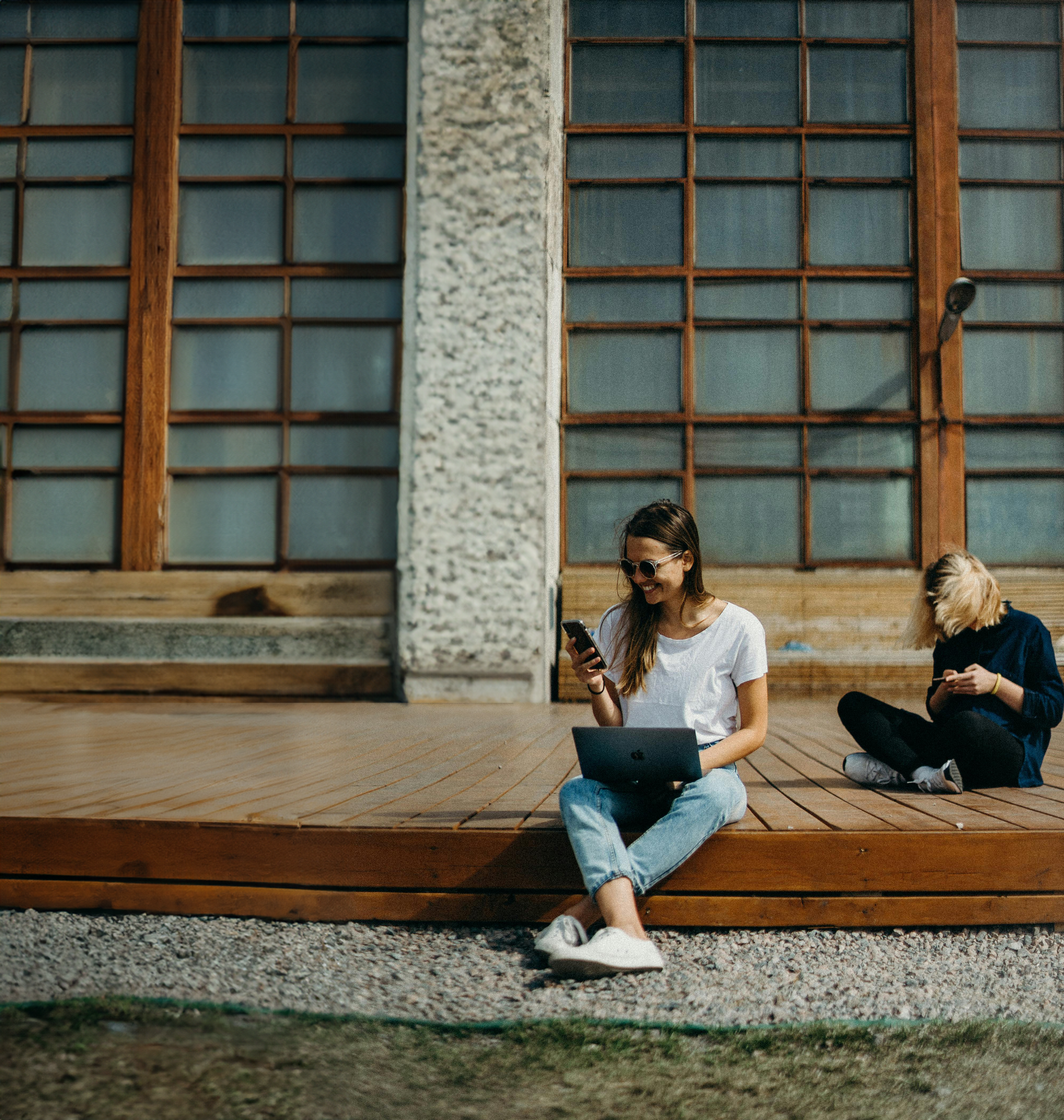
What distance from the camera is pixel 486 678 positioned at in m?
5.53

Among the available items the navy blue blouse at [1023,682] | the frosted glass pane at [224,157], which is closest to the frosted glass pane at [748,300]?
the frosted glass pane at [224,157]

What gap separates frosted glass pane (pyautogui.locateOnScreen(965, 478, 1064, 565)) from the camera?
5945mm

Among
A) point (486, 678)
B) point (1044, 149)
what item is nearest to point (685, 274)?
point (1044, 149)

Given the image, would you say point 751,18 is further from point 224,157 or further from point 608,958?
point 608,958

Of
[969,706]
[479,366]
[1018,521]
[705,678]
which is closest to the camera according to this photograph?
[705,678]

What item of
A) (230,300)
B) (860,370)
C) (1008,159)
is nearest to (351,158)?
(230,300)

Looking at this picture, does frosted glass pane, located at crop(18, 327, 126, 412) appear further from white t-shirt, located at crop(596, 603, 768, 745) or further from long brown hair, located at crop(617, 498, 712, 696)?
white t-shirt, located at crop(596, 603, 768, 745)

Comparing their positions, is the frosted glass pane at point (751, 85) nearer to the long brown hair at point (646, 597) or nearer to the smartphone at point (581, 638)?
the long brown hair at point (646, 597)

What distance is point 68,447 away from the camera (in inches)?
246

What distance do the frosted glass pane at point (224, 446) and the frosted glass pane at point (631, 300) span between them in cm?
213

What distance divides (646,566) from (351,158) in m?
4.84

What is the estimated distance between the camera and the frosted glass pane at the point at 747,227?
20.0 feet

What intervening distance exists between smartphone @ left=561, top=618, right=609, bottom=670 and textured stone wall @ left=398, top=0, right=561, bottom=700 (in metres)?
3.13

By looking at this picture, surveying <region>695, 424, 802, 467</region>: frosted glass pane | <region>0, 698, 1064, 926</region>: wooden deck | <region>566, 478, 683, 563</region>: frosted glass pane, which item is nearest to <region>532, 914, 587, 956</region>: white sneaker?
<region>0, 698, 1064, 926</region>: wooden deck
